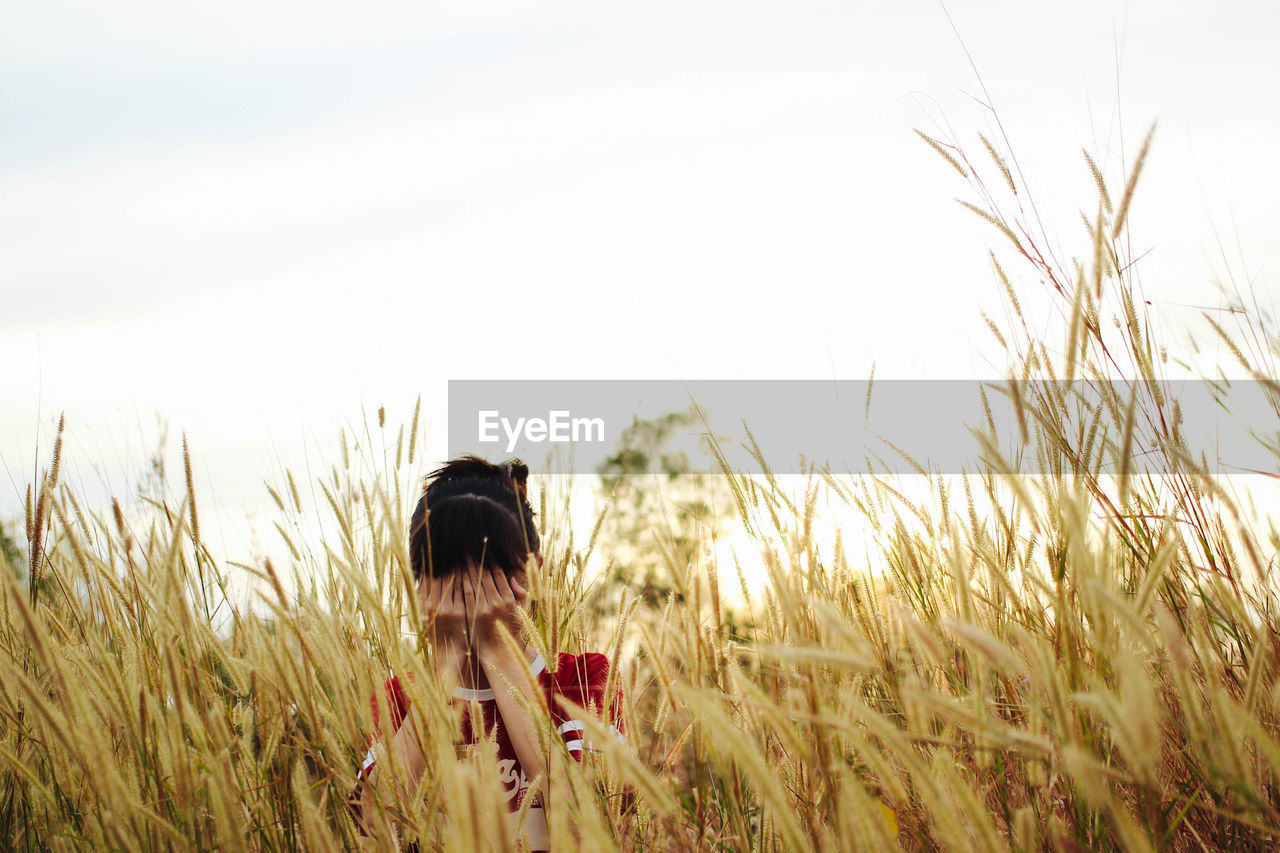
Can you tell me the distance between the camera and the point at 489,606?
1.60m

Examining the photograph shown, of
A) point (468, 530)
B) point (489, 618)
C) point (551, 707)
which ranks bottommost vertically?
point (551, 707)

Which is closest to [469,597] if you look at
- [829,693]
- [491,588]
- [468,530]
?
[491,588]

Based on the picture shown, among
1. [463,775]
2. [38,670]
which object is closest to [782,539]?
[463,775]

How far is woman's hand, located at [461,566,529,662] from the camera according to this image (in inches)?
61.9

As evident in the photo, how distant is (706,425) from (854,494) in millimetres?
308

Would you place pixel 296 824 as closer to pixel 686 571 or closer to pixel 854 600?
pixel 686 571

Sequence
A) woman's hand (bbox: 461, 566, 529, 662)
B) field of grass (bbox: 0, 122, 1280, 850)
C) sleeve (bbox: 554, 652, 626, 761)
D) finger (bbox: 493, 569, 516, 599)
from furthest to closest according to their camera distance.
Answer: finger (bbox: 493, 569, 516, 599) < woman's hand (bbox: 461, 566, 529, 662) < sleeve (bbox: 554, 652, 626, 761) < field of grass (bbox: 0, 122, 1280, 850)

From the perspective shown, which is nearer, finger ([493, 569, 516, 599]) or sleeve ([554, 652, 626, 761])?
sleeve ([554, 652, 626, 761])

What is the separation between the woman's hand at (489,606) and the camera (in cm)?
157

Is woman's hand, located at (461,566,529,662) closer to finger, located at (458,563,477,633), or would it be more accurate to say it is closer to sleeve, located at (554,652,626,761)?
finger, located at (458,563,477,633)

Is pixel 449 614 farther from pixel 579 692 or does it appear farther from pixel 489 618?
pixel 579 692

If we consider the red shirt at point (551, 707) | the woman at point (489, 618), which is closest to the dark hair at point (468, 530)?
the woman at point (489, 618)

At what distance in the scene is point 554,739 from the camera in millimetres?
956

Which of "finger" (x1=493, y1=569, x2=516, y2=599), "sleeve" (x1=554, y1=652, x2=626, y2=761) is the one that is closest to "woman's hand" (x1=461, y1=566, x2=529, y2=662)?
"finger" (x1=493, y1=569, x2=516, y2=599)
